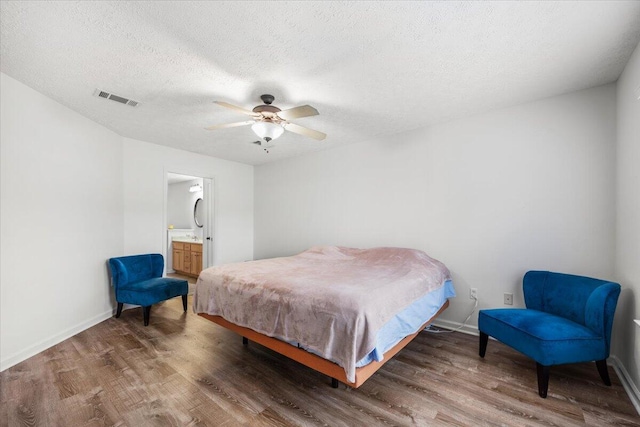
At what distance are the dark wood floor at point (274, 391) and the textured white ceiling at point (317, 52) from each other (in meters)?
2.42

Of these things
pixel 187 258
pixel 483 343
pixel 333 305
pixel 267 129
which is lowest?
pixel 483 343

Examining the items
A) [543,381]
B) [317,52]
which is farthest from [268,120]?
[543,381]

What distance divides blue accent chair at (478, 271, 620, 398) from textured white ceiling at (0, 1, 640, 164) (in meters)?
1.76

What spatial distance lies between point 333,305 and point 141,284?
2856 millimetres

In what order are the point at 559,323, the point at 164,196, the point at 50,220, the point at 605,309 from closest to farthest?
1. the point at 605,309
2. the point at 559,323
3. the point at 50,220
4. the point at 164,196

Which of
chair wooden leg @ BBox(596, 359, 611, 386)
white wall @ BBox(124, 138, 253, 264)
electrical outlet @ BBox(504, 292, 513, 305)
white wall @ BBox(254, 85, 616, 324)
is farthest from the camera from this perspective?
white wall @ BBox(124, 138, 253, 264)

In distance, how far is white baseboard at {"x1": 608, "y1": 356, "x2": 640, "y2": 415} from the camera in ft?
5.81

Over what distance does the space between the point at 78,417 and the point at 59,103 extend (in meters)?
2.83

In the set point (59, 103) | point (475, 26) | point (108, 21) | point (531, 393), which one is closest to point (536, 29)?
point (475, 26)

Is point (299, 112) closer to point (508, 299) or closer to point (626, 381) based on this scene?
point (508, 299)

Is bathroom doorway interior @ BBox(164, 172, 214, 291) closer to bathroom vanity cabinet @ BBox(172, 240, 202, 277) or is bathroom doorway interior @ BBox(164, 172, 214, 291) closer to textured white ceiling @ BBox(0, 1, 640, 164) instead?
bathroom vanity cabinet @ BBox(172, 240, 202, 277)

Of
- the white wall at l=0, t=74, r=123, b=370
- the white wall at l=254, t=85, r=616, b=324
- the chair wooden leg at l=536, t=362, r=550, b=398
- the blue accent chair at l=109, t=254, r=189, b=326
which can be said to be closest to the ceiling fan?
the white wall at l=254, t=85, r=616, b=324

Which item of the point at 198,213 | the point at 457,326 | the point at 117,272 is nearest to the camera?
the point at 457,326

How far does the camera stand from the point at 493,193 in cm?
289
